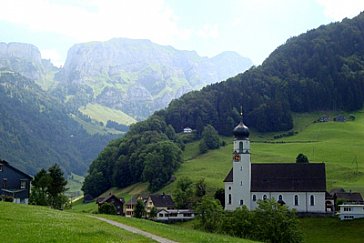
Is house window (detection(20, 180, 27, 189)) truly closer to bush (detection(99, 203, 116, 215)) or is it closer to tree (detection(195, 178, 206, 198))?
bush (detection(99, 203, 116, 215))

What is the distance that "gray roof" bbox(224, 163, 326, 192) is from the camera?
120m

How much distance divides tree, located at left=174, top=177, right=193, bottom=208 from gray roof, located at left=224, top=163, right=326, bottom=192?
17379 mm

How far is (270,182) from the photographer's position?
12300cm

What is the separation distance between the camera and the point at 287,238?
239 feet

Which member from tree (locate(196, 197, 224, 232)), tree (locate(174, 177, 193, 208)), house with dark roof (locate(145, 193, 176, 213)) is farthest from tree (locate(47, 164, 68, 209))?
tree (locate(174, 177, 193, 208))

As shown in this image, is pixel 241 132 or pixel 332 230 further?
pixel 241 132

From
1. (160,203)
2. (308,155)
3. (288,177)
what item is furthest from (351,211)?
(308,155)

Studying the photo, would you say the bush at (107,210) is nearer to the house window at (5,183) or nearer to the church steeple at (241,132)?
the church steeple at (241,132)

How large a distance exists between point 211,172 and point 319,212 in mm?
52863

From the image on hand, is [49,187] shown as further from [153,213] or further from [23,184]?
[153,213]

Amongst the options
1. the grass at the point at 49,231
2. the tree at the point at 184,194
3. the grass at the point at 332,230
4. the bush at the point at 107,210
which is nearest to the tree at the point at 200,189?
the tree at the point at 184,194

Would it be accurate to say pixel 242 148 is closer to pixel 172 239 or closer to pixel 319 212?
pixel 319 212

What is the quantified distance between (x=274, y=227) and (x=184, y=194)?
68533 millimetres

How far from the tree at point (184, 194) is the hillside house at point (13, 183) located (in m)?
55.8
